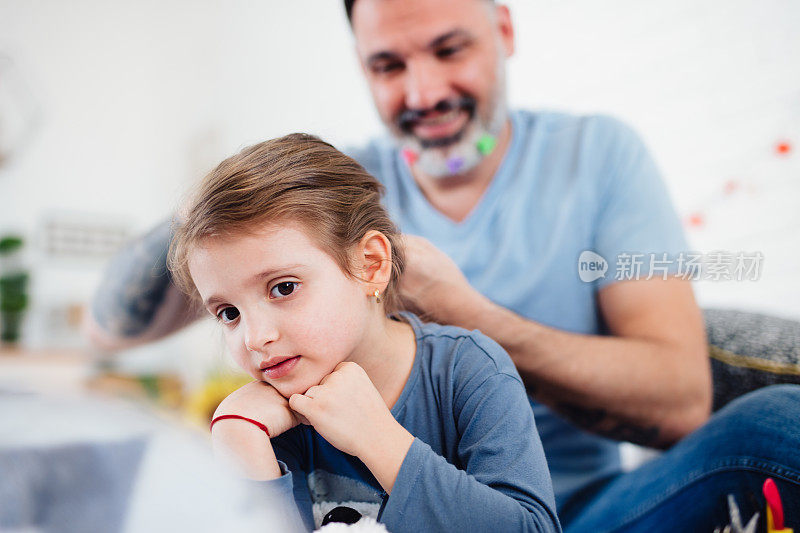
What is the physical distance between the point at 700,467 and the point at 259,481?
1.36 ft

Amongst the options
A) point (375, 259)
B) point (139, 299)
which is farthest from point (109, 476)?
point (139, 299)

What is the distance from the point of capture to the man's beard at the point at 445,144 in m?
0.58

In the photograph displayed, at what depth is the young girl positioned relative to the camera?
36cm

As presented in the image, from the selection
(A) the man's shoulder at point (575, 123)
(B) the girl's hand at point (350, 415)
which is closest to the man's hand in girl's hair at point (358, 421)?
(B) the girl's hand at point (350, 415)

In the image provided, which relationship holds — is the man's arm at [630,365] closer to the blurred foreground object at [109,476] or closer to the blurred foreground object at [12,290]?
the blurred foreground object at [109,476]

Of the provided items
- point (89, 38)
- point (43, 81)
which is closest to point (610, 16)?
point (89, 38)

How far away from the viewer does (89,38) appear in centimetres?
174

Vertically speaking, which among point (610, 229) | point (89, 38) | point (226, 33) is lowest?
point (610, 229)

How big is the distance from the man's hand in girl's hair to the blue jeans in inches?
13.2

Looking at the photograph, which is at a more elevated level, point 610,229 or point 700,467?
point 610,229

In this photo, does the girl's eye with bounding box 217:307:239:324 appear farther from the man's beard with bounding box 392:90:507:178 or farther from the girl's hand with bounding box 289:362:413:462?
the man's beard with bounding box 392:90:507:178

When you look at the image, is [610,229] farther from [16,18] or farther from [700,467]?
[16,18]

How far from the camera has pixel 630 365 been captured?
2.07 feet

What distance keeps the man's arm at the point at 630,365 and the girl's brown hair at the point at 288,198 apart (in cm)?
20
